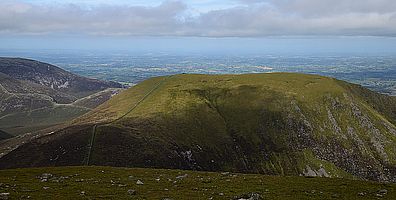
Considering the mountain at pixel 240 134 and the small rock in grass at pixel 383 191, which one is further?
the mountain at pixel 240 134

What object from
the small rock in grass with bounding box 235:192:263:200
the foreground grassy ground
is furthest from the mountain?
the small rock in grass with bounding box 235:192:263:200

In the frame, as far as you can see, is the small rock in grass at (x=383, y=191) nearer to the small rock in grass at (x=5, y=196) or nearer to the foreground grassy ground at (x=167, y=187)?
the foreground grassy ground at (x=167, y=187)

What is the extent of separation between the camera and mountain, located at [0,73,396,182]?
389 ft

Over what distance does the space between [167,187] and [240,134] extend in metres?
111

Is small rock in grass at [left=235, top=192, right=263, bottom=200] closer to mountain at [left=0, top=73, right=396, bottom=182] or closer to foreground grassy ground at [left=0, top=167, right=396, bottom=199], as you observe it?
foreground grassy ground at [left=0, top=167, right=396, bottom=199]

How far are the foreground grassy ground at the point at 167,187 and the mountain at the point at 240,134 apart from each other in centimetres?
5591

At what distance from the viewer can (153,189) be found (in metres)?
42.7

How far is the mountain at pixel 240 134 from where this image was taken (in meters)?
118

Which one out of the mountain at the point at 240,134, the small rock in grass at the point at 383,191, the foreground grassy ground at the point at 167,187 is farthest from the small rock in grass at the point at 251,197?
the mountain at the point at 240,134

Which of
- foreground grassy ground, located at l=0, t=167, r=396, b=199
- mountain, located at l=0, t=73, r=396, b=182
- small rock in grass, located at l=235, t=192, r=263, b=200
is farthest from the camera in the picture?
mountain, located at l=0, t=73, r=396, b=182

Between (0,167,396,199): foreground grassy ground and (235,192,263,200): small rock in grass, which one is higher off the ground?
(235,192,263,200): small rock in grass

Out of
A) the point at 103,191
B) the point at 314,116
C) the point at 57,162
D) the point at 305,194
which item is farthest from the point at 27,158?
the point at 314,116

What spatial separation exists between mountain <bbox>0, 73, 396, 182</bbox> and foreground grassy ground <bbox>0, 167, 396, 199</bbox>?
5591 cm

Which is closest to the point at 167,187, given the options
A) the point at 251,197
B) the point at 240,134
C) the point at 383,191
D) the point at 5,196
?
the point at 251,197
